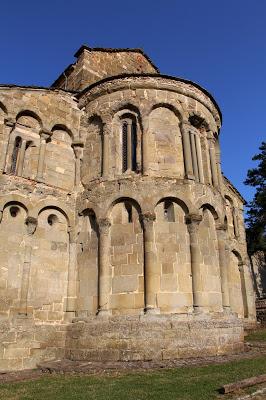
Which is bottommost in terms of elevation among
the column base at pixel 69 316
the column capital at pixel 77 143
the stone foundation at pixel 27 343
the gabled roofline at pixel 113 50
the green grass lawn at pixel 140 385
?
the green grass lawn at pixel 140 385

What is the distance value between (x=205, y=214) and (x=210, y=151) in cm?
305

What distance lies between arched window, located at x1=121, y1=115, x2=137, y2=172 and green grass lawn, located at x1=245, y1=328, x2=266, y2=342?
9125 millimetres

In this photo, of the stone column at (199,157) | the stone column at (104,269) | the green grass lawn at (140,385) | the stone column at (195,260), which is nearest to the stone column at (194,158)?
the stone column at (199,157)

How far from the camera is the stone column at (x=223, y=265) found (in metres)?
12.4

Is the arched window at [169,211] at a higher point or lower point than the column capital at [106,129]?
Result: lower

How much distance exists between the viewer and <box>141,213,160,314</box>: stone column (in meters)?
10.9

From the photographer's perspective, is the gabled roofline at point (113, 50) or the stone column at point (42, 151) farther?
the gabled roofline at point (113, 50)

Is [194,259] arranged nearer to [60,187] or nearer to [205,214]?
[205,214]

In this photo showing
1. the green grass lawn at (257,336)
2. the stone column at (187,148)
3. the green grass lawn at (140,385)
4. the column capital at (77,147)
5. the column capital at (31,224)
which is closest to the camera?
the green grass lawn at (140,385)

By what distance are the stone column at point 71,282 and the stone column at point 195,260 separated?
13.1 ft

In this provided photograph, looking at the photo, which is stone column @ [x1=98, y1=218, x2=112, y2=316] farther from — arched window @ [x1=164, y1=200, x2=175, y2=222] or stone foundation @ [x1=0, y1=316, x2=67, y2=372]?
arched window @ [x1=164, y1=200, x2=175, y2=222]

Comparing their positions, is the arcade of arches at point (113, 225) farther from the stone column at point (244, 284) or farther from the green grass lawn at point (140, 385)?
the stone column at point (244, 284)

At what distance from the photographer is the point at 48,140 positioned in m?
13.8

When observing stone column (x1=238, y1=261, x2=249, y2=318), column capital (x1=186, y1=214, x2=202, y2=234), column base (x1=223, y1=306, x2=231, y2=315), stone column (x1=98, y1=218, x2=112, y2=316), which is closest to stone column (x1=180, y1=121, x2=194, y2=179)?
column capital (x1=186, y1=214, x2=202, y2=234)
